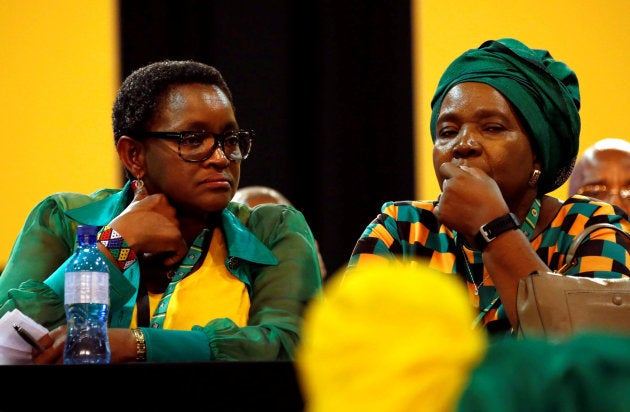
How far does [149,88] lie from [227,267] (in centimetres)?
52

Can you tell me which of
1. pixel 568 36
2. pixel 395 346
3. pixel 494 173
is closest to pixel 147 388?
pixel 395 346

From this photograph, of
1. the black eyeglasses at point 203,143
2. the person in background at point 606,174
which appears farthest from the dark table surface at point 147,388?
the person in background at point 606,174

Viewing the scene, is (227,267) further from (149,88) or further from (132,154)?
(149,88)

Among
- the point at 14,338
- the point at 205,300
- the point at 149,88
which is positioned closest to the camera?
the point at 14,338

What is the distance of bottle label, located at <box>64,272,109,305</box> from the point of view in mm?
1951

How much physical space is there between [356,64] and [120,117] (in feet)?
6.01

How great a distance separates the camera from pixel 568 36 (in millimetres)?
4434

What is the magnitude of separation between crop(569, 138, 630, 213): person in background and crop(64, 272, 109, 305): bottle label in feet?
Result: 6.94

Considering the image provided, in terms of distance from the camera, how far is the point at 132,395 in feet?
4.52

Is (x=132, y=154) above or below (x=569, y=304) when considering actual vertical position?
above

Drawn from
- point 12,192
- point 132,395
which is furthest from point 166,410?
point 12,192

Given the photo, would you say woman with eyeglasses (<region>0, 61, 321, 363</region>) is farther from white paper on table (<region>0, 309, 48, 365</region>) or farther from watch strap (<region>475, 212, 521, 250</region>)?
watch strap (<region>475, 212, 521, 250</region>)

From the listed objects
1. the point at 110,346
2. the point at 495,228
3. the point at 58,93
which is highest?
the point at 58,93

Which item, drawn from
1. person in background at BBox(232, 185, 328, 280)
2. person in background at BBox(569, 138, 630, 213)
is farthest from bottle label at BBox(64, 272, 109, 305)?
person in background at BBox(569, 138, 630, 213)
